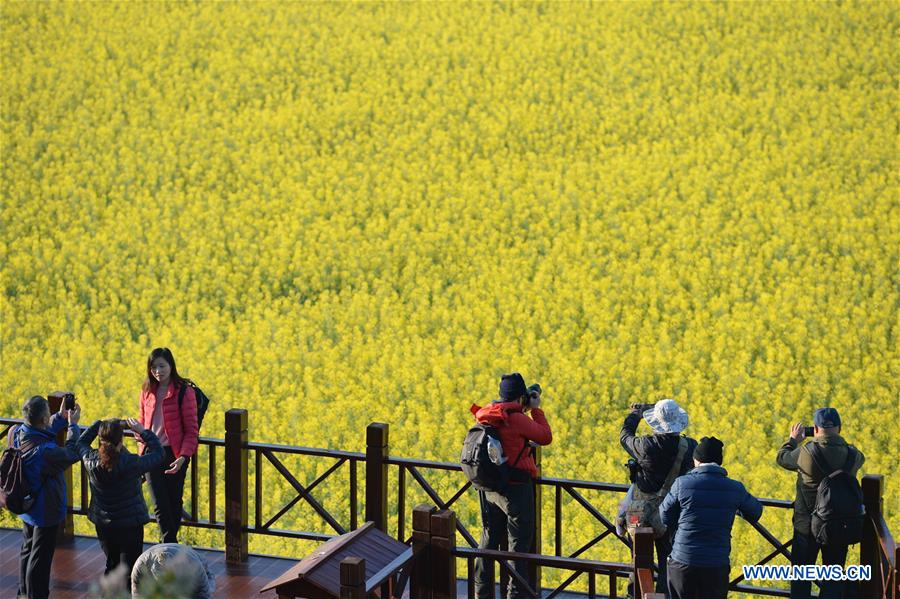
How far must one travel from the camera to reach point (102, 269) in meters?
27.9

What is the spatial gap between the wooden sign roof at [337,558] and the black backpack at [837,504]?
318cm

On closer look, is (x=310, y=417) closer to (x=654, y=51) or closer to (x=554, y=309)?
(x=554, y=309)

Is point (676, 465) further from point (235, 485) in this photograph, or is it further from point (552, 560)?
point (235, 485)

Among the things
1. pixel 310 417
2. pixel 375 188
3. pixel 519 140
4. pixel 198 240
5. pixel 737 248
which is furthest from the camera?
pixel 519 140

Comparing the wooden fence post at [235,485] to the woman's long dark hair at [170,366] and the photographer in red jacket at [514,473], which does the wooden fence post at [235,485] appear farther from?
the photographer in red jacket at [514,473]

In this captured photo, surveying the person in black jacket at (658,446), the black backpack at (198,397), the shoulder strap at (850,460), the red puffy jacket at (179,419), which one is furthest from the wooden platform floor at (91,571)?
the shoulder strap at (850,460)

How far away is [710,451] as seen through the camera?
323 inches

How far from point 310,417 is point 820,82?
65.2 ft

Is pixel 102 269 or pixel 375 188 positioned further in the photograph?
pixel 375 188

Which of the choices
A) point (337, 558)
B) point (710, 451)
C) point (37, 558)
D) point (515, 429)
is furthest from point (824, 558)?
point (37, 558)

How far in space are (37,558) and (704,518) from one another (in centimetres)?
517

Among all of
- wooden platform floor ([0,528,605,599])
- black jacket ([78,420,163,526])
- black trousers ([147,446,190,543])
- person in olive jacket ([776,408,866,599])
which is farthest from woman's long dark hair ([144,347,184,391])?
person in olive jacket ([776,408,866,599])

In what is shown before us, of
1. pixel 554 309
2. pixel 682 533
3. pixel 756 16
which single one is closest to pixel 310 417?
pixel 554 309

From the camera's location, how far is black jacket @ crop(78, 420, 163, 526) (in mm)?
9148
